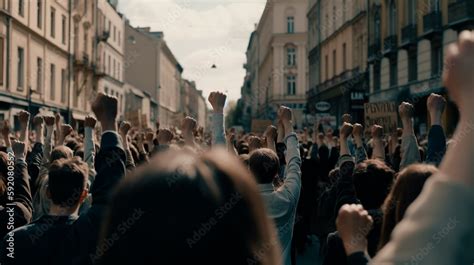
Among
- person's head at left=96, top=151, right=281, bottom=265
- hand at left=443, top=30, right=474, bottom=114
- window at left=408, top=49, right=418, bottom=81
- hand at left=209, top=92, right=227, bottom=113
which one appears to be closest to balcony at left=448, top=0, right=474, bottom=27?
window at left=408, top=49, right=418, bottom=81

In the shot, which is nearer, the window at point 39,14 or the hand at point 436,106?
the hand at point 436,106

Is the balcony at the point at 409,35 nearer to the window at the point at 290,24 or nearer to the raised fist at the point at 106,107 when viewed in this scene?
the raised fist at the point at 106,107

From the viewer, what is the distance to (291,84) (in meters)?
71.2

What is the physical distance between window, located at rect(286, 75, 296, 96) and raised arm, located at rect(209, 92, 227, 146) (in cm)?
6618

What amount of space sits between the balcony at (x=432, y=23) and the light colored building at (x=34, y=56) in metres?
17.6

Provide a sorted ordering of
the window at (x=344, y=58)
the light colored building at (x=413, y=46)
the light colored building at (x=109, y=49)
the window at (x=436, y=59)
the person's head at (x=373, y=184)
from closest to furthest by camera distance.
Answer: the person's head at (x=373, y=184)
the light colored building at (x=413, y=46)
the window at (x=436, y=59)
the window at (x=344, y=58)
the light colored building at (x=109, y=49)

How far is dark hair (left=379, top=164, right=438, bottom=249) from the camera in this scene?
8.55ft

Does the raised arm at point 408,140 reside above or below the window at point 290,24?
below

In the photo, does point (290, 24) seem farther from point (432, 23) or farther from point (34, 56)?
point (432, 23)

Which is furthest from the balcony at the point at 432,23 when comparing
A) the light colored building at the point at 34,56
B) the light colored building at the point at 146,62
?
the light colored building at the point at 146,62

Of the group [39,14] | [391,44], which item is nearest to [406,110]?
[391,44]

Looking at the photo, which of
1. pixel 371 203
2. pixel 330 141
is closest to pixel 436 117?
pixel 371 203

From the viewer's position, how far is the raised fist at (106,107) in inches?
125

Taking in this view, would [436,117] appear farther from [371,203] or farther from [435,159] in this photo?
[371,203]
